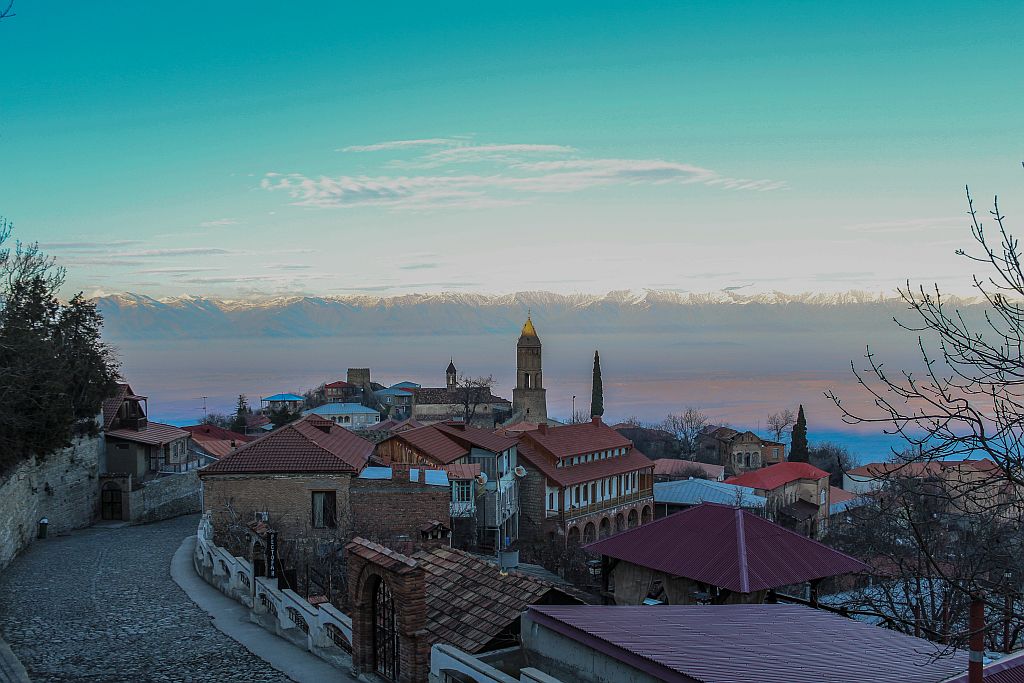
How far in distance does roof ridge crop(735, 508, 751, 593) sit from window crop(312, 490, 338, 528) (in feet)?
37.4

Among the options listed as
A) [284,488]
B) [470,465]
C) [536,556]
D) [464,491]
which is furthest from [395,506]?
[536,556]

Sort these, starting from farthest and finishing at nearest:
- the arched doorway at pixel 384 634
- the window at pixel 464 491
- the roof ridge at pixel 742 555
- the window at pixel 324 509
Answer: the window at pixel 464 491, the window at pixel 324 509, the roof ridge at pixel 742 555, the arched doorway at pixel 384 634

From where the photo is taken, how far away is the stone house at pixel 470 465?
30.6m

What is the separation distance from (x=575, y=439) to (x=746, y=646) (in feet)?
136

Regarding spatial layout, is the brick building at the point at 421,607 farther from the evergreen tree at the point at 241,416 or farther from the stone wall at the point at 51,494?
the evergreen tree at the point at 241,416

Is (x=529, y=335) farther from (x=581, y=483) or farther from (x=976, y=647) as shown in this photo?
(x=976, y=647)

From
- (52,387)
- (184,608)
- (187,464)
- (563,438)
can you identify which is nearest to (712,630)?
(184,608)

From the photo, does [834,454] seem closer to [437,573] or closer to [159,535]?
[159,535]

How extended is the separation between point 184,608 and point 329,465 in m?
8.76

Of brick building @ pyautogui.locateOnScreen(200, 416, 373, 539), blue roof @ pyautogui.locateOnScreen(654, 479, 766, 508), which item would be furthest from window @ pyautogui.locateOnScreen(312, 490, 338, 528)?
blue roof @ pyautogui.locateOnScreen(654, 479, 766, 508)

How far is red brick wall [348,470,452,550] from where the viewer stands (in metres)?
22.2

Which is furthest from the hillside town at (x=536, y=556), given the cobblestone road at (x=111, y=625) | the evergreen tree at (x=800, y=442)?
the evergreen tree at (x=800, y=442)

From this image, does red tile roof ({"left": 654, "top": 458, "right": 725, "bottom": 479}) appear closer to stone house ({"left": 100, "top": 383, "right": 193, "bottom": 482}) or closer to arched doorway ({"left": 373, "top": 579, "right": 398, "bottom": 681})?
stone house ({"left": 100, "top": 383, "right": 193, "bottom": 482})

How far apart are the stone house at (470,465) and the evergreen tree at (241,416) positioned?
50.4 metres
